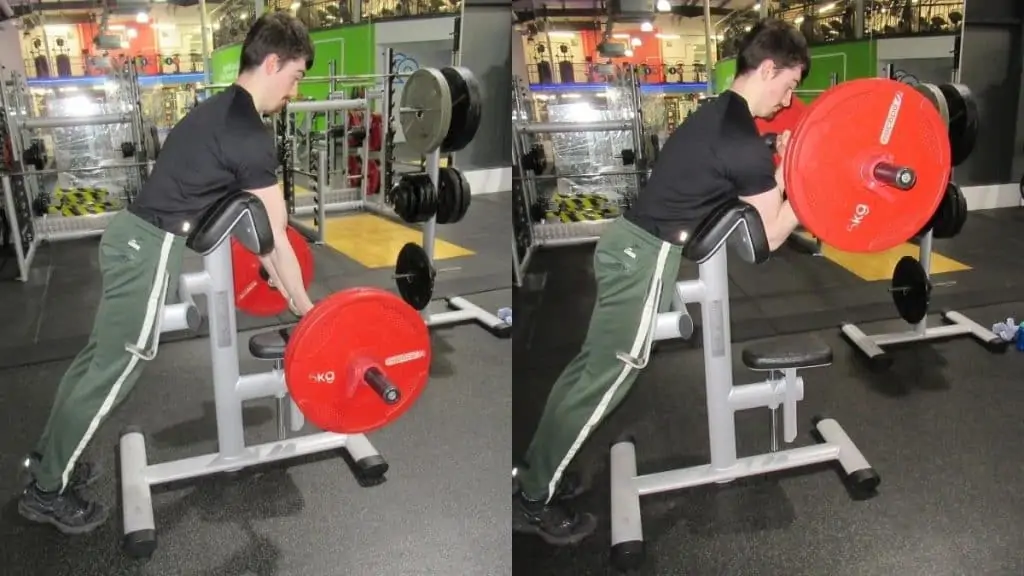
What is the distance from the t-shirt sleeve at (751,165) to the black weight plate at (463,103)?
4.68 feet

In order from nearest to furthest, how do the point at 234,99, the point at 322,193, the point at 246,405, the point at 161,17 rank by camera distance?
the point at 234,99
the point at 161,17
the point at 246,405
the point at 322,193

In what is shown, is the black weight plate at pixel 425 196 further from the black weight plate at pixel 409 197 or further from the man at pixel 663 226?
the man at pixel 663 226

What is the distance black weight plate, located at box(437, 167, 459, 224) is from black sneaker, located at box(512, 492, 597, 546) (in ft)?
4.96

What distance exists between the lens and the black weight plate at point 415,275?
313cm

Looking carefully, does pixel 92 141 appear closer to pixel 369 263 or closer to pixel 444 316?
pixel 369 263

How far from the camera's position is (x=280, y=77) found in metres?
1.95

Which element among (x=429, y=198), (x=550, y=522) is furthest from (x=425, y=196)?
(x=550, y=522)

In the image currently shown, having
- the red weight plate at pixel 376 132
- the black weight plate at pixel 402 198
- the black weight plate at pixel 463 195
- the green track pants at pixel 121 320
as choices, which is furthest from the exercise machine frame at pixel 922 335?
the red weight plate at pixel 376 132

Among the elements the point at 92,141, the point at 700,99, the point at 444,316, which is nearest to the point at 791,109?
the point at 700,99

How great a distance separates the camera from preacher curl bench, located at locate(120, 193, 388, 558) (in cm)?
183

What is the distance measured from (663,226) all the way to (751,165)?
0.84ft

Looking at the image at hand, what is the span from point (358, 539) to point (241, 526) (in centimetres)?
33

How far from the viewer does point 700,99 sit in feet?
8.94

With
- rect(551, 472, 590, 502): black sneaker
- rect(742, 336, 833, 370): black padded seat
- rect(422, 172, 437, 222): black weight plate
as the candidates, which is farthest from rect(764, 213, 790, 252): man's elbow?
rect(422, 172, 437, 222): black weight plate
